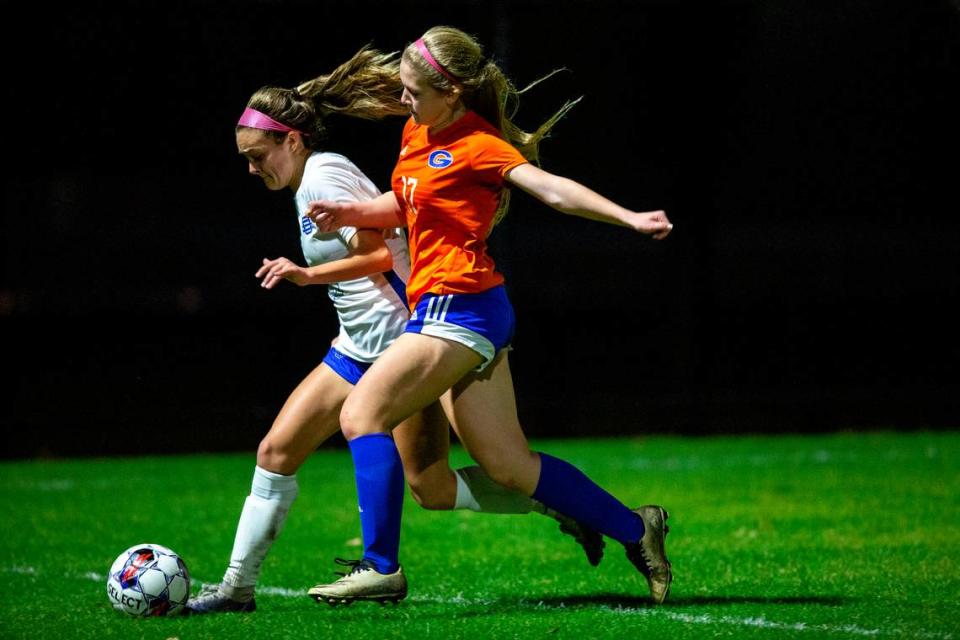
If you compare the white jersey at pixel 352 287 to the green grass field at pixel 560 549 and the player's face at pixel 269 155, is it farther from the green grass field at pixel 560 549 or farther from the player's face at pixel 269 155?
the green grass field at pixel 560 549

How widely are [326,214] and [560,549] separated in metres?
2.57

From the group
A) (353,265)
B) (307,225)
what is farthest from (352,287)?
(307,225)

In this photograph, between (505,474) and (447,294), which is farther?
(505,474)

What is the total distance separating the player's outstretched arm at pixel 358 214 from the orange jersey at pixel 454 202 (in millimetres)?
129

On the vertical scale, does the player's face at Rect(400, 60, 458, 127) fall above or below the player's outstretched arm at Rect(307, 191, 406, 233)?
above

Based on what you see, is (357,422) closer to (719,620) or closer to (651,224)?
(651,224)

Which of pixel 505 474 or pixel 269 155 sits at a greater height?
pixel 269 155

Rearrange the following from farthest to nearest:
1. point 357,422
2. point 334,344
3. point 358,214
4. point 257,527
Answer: point 334,344 < point 257,527 < point 358,214 < point 357,422

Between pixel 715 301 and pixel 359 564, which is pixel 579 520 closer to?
pixel 359 564

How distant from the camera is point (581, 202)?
4438 mm

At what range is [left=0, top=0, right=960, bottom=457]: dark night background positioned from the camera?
12531 mm

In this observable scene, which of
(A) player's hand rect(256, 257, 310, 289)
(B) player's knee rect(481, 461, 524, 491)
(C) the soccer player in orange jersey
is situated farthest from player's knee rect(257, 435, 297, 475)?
(B) player's knee rect(481, 461, 524, 491)

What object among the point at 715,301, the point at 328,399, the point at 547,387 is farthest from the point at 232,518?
the point at 715,301

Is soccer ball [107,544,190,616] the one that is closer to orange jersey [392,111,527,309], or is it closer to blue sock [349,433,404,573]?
blue sock [349,433,404,573]
